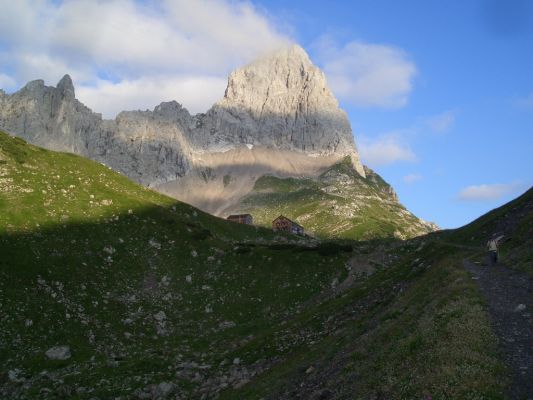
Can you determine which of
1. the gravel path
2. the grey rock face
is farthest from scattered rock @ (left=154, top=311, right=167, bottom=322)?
the gravel path

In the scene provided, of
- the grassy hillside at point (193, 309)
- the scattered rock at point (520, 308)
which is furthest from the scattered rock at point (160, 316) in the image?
the scattered rock at point (520, 308)

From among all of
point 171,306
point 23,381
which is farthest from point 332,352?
point 171,306

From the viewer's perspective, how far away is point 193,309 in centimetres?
5322

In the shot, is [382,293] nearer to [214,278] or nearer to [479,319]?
[479,319]

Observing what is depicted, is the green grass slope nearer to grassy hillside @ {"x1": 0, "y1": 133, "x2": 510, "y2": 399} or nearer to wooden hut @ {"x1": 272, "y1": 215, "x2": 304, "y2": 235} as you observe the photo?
grassy hillside @ {"x1": 0, "y1": 133, "x2": 510, "y2": 399}

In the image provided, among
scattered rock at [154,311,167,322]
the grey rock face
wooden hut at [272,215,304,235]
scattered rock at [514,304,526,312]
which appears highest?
wooden hut at [272,215,304,235]

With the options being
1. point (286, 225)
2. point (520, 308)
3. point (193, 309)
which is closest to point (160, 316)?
point (193, 309)

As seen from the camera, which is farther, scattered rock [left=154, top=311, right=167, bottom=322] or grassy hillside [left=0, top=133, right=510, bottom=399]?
scattered rock [left=154, top=311, right=167, bottom=322]

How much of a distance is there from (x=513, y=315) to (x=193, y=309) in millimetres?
37011

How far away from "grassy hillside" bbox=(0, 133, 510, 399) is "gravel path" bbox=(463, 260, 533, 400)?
2.08ft

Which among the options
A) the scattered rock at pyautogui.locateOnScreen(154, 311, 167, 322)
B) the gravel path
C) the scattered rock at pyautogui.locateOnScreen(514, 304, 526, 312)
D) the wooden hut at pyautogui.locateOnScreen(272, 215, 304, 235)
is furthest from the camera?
the wooden hut at pyautogui.locateOnScreen(272, 215, 304, 235)

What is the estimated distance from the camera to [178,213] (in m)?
78.1

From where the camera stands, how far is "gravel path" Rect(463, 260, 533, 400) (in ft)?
52.7

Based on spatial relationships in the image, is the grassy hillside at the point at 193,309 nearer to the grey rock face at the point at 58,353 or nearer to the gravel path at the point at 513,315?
the grey rock face at the point at 58,353
